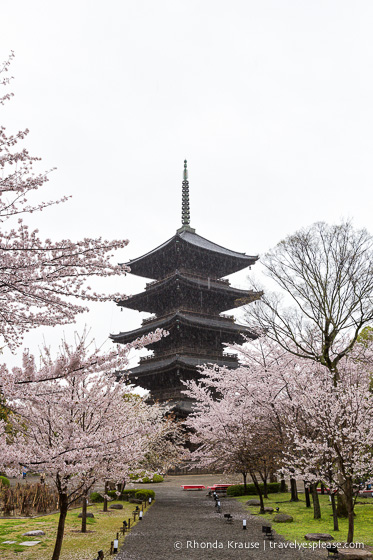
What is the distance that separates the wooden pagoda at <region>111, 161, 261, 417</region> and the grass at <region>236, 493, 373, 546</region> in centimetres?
1469

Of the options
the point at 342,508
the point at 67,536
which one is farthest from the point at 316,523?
the point at 67,536

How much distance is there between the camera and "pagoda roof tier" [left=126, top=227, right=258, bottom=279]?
34.7 meters

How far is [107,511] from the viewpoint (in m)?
16.0

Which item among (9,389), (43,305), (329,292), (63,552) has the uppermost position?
(329,292)

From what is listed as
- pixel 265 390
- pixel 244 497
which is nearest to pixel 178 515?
pixel 265 390

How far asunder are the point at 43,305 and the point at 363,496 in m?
17.6

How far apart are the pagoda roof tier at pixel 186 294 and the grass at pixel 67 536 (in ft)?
62.7

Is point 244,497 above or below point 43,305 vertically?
below

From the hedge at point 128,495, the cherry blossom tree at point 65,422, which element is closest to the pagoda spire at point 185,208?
the hedge at point 128,495

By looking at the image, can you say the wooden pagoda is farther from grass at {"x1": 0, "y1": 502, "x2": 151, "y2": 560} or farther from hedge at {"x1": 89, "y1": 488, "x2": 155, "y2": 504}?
grass at {"x1": 0, "y1": 502, "x2": 151, "y2": 560}

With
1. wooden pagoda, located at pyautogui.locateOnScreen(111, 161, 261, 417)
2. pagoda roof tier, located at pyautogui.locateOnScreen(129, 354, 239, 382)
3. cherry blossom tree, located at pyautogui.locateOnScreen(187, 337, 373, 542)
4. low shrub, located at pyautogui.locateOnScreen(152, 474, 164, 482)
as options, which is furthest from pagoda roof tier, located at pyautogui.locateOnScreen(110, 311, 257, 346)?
cherry blossom tree, located at pyautogui.locateOnScreen(187, 337, 373, 542)

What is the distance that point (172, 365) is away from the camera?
30.3 m

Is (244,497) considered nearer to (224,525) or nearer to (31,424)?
(224,525)

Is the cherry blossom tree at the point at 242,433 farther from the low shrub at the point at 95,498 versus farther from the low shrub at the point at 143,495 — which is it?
the low shrub at the point at 95,498
